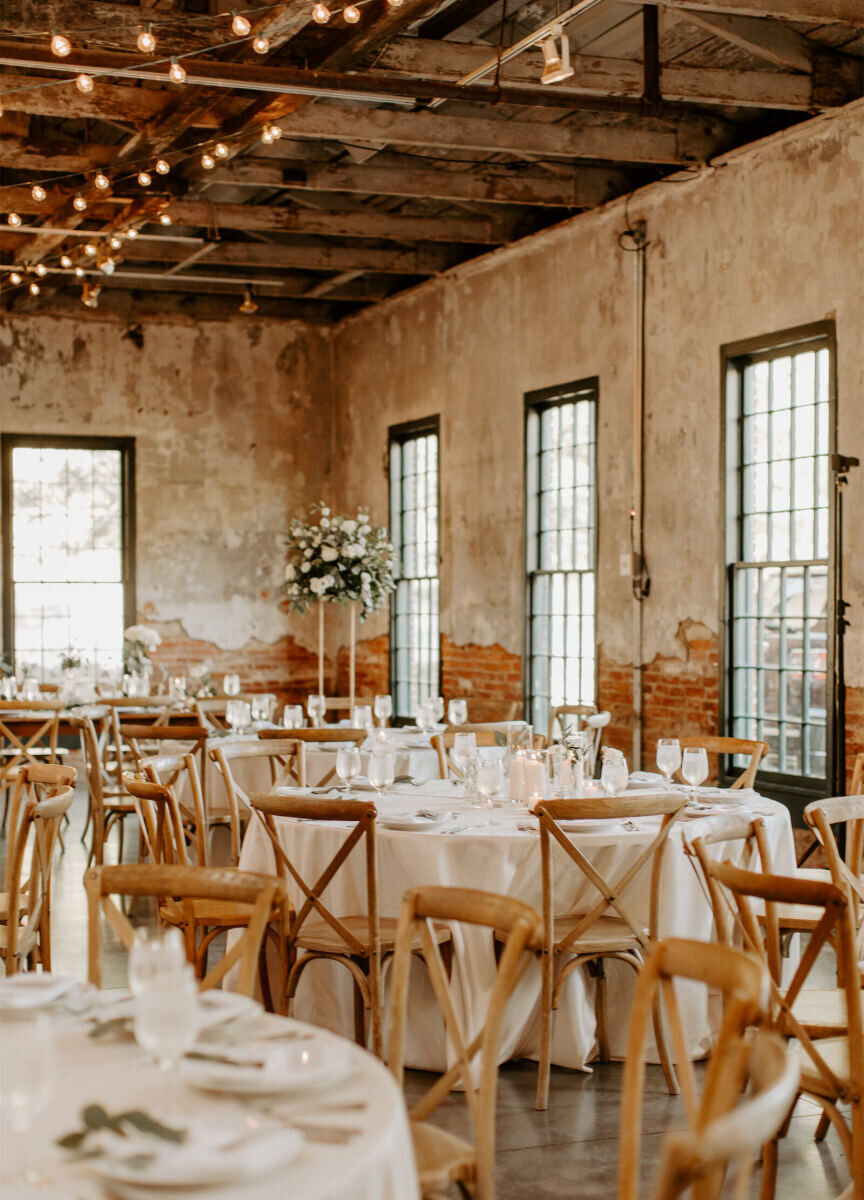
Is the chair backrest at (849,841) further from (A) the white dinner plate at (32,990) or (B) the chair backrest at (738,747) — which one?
(A) the white dinner plate at (32,990)

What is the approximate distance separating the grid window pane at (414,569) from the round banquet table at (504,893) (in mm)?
6995

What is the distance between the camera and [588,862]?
4715mm

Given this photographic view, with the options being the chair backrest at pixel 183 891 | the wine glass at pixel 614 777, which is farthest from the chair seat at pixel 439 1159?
the wine glass at pixel 614 777

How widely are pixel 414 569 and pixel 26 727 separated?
3681 mm

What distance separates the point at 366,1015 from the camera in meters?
5.04

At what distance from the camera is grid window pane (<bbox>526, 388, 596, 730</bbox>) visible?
9961 mm

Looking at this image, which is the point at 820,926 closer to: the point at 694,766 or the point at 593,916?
the point at 593,916

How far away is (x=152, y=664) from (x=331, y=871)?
9.04 meters

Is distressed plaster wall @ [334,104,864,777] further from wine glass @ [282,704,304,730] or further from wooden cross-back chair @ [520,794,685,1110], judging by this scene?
wooden cross-back chair @ [520,794,685,1110]

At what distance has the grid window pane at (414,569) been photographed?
1226 cm

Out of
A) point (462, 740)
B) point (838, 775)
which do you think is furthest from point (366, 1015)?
point (838, 775)

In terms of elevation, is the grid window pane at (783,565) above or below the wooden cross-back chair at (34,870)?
above

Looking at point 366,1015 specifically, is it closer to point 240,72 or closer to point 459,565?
point 240,72

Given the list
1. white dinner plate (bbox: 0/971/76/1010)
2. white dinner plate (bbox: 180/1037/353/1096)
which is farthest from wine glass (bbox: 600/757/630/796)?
white dinner plate (bbox: 180/1037/353/1096)
